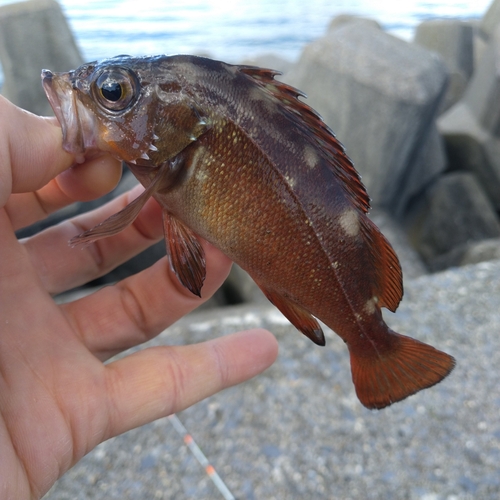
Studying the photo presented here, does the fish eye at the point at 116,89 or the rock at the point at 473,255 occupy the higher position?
the fish eye at the point at 116,89

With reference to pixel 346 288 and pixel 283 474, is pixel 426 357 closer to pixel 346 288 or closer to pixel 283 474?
pixel 346 288

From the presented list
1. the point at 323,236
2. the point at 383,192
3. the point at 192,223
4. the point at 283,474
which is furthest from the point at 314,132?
the point at 383,192

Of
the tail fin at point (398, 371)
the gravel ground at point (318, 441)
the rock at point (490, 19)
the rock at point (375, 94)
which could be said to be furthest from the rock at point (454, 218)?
the rock at point (490, 19)

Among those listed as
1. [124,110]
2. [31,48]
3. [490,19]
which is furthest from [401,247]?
[490,19]

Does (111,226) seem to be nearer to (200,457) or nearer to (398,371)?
(398,371)

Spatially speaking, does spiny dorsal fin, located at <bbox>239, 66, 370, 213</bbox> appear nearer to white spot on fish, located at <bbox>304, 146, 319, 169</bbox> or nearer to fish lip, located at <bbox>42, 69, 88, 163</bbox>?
white spot on fish, located at <bbox>304, 146, 319, 169</bbox>

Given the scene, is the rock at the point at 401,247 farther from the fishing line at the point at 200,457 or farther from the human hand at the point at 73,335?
the human hand at the point at 73,335
